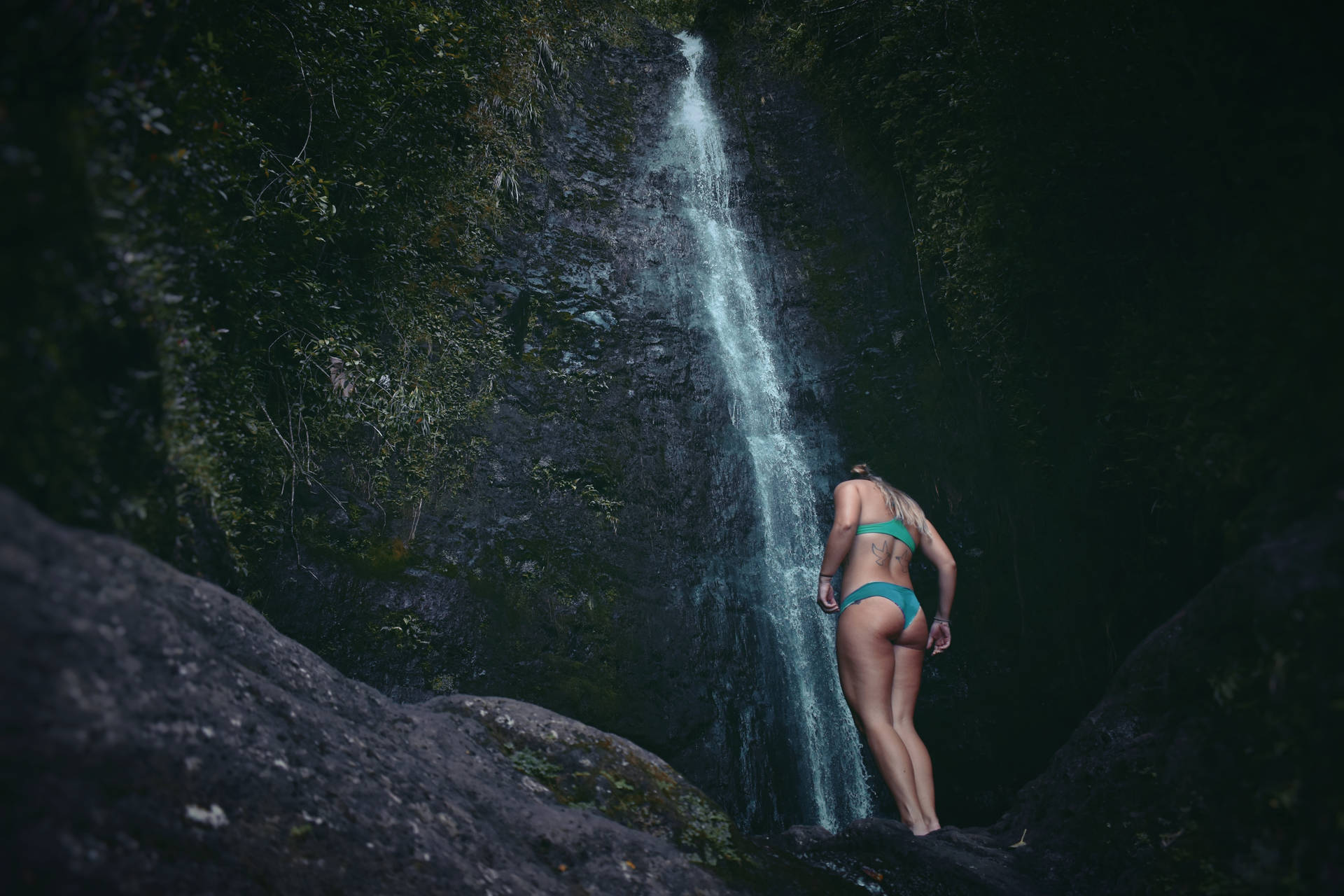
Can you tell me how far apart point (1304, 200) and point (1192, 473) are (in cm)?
136

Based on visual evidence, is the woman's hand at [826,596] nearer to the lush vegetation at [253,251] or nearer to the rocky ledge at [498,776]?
the rocky ledge at [498,776]

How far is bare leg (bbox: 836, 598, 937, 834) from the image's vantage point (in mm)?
3707

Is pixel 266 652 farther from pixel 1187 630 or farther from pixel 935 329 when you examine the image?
pixel 935 329

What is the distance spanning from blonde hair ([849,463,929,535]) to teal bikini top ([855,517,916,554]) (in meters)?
0.05

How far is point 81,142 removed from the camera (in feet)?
6.17

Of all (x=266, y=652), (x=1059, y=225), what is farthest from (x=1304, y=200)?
(x=266, y=652)

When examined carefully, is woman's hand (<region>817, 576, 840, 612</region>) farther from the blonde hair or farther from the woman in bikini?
the blonde hair

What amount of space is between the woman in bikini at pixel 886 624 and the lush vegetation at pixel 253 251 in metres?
3.68

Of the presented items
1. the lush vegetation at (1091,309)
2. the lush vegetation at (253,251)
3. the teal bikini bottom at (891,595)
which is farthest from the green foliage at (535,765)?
the lush vegetation at (1091,309)

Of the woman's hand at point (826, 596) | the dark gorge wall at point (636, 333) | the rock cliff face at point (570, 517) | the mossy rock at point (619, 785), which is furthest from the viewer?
the rock cliff face at point (570, 517)

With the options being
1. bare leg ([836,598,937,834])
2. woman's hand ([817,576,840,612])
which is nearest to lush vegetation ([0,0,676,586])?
woman's hand ([817,576,840,612])

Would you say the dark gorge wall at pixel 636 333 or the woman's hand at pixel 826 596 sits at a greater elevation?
the dark gorge wall at pixel 636 333

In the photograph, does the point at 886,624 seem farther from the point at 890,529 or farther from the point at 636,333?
the point at 636,333

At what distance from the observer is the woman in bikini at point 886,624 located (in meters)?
3.75
